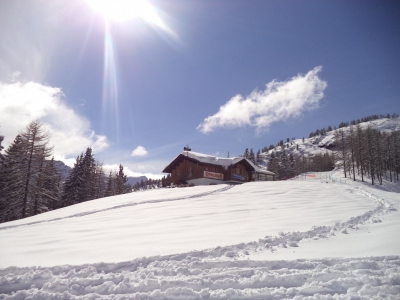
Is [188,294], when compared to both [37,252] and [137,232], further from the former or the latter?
[37,252]

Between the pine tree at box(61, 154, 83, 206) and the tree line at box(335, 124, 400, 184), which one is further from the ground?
the tree line at box(335, 124, 400, 184)

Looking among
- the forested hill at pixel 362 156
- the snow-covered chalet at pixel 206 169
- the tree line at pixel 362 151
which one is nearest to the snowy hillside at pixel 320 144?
the forested hill at pixel 362 156

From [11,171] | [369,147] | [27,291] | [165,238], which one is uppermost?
[369,147]

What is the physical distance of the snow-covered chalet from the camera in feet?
108

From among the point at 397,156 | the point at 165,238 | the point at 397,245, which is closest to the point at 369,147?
the point at 397,156

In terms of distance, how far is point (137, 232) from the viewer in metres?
6.84

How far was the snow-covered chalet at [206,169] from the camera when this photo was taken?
32812 millimetres

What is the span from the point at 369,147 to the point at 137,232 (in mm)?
51343

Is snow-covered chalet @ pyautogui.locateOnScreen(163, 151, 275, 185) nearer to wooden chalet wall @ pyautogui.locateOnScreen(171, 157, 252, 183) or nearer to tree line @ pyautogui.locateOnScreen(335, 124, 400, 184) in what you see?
wooden chalet wall @ pyautogui.locateOnScreen(171, 157, 252, 183)

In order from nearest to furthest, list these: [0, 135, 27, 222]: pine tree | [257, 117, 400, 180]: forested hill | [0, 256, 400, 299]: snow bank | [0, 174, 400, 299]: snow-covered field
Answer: [0, 256, 400, 299]: snow bank < [0, 174, 400, 299]: snow-covered field < [0, 135, 27, 222]: pine tree < [257, 117, 400, 180]: forested hill

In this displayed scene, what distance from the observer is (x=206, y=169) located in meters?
32.9

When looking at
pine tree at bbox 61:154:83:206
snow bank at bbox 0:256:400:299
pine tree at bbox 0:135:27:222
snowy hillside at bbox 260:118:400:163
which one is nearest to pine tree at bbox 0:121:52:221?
pine tree at bbox 0:135:27:222

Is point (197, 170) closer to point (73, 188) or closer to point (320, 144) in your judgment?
point (73, 188)

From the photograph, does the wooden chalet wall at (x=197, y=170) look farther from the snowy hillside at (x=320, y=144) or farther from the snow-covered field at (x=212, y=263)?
the snowy hillside at (x=320, y=144)
